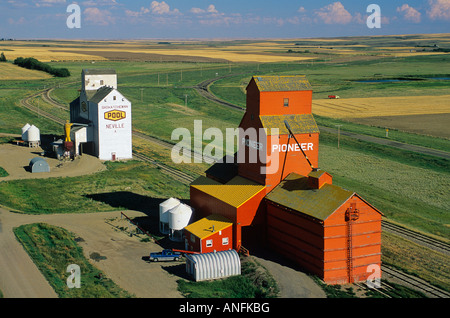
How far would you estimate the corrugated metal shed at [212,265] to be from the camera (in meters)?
38.2

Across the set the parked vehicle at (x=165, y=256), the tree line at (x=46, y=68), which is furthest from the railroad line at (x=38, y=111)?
the parked vehicle at (x=165, y=256)

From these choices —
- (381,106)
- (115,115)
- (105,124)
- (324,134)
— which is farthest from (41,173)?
(381,106)

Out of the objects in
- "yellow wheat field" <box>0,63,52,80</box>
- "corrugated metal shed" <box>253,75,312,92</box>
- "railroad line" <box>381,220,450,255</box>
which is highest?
"yellow wheat field" <box>0,63,52,80</box>

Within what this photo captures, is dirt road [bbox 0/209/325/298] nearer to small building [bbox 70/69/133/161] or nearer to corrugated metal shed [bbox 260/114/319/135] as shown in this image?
corrugated metal shed [bbox 260/114/319/135]

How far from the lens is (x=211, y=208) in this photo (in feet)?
155

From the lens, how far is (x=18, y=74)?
183 metres

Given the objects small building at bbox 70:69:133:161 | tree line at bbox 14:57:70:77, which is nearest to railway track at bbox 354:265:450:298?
small building at bbox 70:69:133:161

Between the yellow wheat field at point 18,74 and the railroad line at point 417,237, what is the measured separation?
15104cm

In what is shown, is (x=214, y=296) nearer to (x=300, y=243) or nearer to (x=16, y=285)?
(x=300, y=243)

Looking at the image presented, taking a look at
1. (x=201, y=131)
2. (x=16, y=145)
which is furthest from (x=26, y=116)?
(x=201, y=131)

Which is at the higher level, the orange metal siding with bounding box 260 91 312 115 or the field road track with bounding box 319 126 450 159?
the orange metal siding with bounding box 260 91 312 115

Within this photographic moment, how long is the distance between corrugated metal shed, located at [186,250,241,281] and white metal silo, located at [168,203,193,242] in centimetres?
685

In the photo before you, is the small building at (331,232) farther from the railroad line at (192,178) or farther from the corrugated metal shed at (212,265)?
the railroad line at (192,178)

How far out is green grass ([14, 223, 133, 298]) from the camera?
35.0 meters
